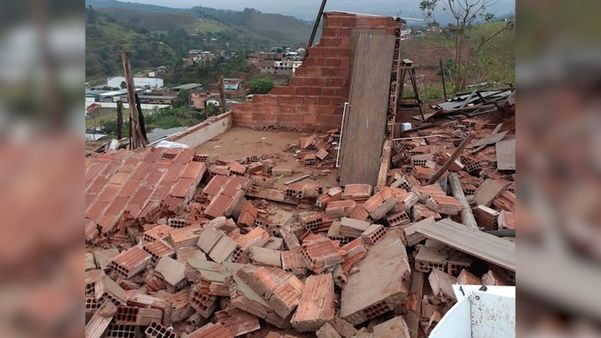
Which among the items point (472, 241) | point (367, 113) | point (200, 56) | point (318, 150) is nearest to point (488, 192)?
point (472, 241)

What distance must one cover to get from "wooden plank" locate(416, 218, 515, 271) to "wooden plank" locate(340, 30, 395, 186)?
2.49 metres

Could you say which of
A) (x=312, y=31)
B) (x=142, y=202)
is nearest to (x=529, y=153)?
(x=142, y=202)

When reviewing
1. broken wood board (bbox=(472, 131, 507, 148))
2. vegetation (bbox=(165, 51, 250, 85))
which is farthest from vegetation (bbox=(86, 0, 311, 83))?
broken wood board (bbox=(472, 131, 507, 148))

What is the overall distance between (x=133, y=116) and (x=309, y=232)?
15.8 feet

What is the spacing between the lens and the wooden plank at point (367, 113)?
291 inches

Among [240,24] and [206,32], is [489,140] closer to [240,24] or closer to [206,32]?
[206,32]

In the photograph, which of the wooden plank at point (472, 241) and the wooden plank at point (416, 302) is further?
the wooden plank at point (472, 241)

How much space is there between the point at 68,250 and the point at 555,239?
570 millimetres

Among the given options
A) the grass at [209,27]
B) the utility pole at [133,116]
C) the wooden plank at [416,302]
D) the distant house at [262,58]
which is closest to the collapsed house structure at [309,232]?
the wooden plank at [416,302]

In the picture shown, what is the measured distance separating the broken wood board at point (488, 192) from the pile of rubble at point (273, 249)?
0.07 feet

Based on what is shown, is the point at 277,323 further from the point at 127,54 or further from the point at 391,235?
the point at 127,54

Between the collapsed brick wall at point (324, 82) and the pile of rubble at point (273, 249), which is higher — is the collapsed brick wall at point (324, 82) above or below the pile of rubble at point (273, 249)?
above

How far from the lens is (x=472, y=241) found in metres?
4.49

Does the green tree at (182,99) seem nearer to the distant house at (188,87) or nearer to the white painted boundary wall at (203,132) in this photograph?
the distant house at (188,87)
